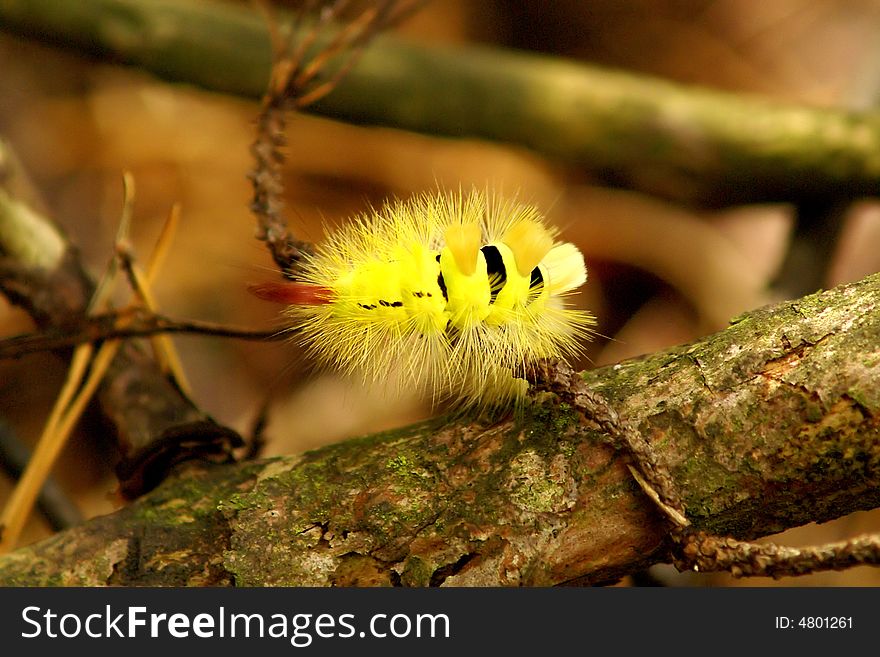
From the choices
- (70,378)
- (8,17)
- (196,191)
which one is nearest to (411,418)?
(196,191)

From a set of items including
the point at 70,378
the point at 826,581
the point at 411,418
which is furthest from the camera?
the point at 411,418

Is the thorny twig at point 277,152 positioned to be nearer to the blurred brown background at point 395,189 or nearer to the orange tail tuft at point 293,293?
the orange tail tuft at point 293,293

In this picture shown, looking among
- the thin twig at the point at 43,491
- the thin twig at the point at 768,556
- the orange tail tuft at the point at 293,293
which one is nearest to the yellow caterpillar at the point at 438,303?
the orange tail tuft at the point at 293,293

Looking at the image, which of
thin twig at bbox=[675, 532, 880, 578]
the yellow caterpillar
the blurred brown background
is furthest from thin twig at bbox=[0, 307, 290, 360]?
the blurred brown background

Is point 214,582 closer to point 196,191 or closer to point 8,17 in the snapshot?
point 8,17

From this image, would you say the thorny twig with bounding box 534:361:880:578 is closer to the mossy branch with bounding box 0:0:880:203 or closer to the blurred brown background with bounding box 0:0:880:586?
the blurred brown background with bounding box 0:0:880:586

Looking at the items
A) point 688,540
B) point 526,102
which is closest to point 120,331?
point 688,540
